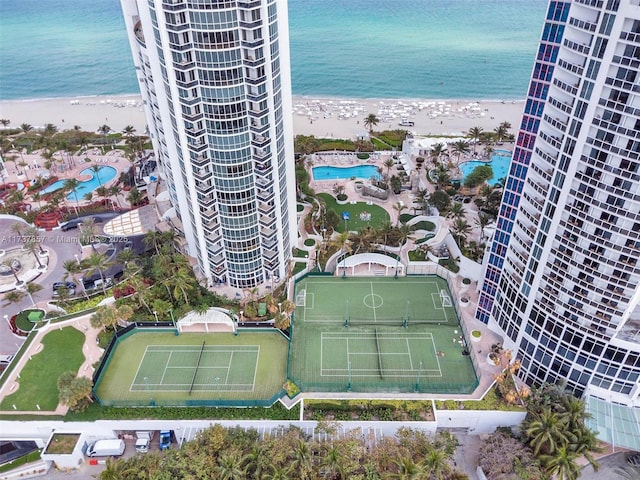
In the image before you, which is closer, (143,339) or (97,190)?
(143,339)

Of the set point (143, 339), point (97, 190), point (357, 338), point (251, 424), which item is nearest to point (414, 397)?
point (357, 338)

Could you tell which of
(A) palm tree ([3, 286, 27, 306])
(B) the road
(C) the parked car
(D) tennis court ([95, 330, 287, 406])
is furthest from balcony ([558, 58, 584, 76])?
(B) the road

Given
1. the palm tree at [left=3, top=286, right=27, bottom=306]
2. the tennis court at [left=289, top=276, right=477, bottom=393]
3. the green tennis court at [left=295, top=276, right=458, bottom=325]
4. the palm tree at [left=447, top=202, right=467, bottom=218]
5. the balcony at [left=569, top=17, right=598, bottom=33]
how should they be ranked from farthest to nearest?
the palm tree at [left=447, top=202, right=467, bottom=218] < the palm tree at [left=3, top=286, right=27, bottom=306] < the green tennis court at [left=295, top=276, right=458, bottom=325] < the tennis court at [left=289, top=276, right=477, bottom=393] < the balcony at [left=569, top=17, right=598, bottom=33]

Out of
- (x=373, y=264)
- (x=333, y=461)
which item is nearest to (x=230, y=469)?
(x=333, y=461)

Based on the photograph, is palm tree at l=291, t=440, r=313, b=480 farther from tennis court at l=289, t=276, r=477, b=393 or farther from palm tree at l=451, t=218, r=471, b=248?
palm tree at l=451, t=218, r=471, b=248

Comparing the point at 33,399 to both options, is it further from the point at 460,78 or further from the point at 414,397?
the point at 460,78
